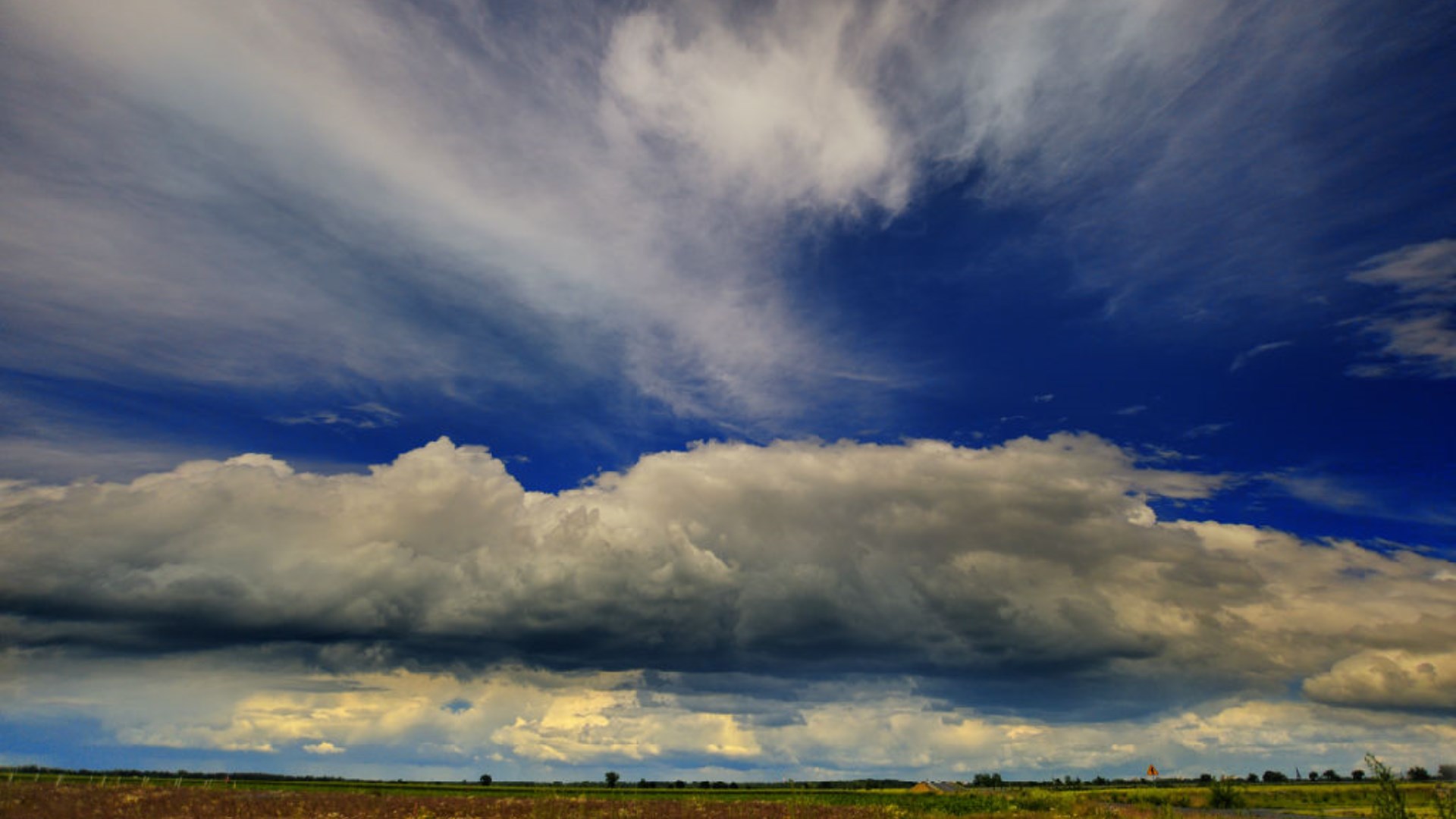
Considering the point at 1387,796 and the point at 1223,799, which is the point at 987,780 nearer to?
the point at 1223,799

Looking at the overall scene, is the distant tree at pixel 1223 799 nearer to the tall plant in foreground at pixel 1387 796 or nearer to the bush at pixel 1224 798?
the bush at pixel 1224 798

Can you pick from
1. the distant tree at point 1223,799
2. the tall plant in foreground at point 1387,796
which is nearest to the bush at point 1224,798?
the distant tree at point 1223,799

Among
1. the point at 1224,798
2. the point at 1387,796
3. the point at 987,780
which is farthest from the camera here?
the point at 987,780

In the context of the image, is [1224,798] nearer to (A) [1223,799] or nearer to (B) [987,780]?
(A) [1223,799]

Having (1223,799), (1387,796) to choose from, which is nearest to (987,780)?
(1223,799)

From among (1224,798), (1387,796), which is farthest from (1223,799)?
(1387,796)

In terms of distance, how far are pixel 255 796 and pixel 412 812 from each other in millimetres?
25392

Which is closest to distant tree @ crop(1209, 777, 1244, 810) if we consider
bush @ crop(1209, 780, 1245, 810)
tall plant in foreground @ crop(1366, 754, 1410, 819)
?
bush @ crop(1209, 780, 1245, 810)

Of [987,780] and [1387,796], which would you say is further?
[987,780]

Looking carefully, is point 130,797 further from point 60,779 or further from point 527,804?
point 60,779

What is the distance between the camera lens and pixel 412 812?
55938mm

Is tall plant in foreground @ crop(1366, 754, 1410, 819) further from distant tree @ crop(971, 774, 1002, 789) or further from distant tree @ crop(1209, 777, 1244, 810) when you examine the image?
distant tree @ crop(971, 774, 1002, 789)

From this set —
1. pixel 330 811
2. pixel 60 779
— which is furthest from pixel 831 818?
pixel 60 779

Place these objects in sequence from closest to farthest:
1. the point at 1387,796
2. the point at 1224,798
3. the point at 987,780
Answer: the point at 1387,796 < the point at 1224,798 < the point at 987,780
